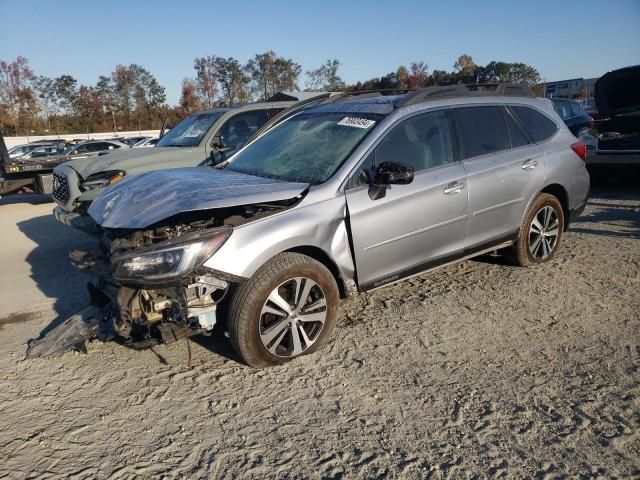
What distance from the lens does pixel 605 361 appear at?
139 inches

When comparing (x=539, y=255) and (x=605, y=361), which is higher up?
(x=539, y=255)

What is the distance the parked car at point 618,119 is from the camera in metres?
8.89

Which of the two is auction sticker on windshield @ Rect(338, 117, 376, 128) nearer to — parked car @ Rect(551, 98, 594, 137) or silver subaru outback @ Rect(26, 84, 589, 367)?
silver subaru outback @ Rect(26, 84, 589, 367)

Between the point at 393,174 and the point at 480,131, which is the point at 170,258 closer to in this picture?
the point at 393,174

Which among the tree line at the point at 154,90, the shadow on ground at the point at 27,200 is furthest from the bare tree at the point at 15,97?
the shadow on ground at the point at 27,200

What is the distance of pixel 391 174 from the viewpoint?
12.3 ft

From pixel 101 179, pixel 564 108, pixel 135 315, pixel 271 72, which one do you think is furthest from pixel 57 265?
pixel 271 72

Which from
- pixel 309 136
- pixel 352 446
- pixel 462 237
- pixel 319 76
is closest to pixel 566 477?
pixel 352 446

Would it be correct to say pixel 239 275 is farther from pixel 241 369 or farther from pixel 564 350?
pixel 564 350

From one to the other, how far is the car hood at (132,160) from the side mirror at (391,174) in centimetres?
408

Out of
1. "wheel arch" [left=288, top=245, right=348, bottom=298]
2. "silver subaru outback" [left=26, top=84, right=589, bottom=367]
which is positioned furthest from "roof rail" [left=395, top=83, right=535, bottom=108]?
"wheel arch" [left=288, top=245, right=348, bottom=298]

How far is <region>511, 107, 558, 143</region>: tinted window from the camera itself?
5.27 metres

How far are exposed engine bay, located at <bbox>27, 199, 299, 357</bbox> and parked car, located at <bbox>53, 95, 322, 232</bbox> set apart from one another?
2.03 metres

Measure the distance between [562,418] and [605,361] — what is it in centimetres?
90
